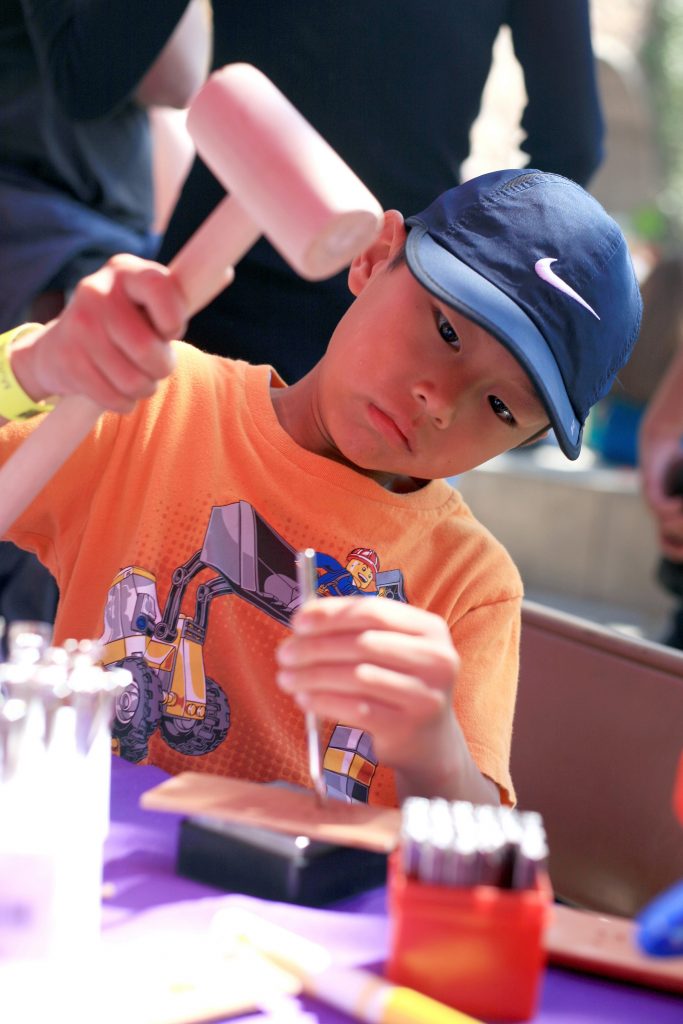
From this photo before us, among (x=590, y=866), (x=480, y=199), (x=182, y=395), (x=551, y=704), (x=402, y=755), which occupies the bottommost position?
(x=590, y=866)

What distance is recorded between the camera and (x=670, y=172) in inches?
457

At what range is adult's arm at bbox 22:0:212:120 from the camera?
1371 mm

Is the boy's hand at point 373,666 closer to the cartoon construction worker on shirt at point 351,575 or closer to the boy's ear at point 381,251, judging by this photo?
the cartoon construction worker on shirt at point 351,575

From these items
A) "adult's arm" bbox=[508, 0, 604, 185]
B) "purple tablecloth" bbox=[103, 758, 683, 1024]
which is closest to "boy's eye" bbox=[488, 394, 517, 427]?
"purple tablecloth" bbox=[103, 758, 683, 1024]

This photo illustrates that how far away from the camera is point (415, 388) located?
1093mm

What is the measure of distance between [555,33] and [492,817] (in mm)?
1242

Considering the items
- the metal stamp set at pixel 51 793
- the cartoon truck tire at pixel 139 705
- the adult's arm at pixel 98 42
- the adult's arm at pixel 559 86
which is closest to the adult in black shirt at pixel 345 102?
the adult's arm at pixel 559 86

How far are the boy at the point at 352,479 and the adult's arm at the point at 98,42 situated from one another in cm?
39

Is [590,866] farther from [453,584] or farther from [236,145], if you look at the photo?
[236,145]

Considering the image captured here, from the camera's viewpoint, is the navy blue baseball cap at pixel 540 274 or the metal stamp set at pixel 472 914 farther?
the navy blue baseball cap at pixel 540 274

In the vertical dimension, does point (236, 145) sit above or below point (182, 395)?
above

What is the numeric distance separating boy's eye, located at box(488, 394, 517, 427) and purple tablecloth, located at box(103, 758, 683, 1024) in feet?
1.68

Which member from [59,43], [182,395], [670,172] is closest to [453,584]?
[182,395]

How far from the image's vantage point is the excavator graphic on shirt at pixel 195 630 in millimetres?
1119
